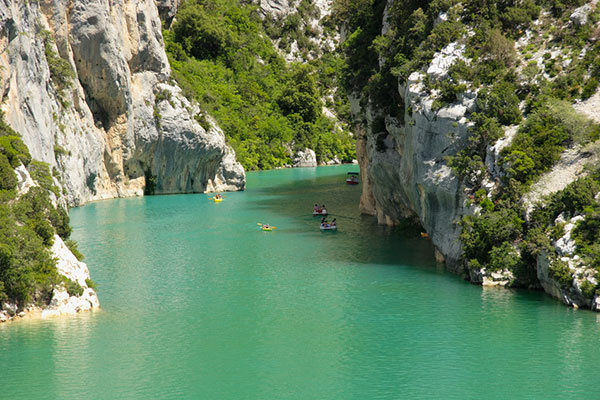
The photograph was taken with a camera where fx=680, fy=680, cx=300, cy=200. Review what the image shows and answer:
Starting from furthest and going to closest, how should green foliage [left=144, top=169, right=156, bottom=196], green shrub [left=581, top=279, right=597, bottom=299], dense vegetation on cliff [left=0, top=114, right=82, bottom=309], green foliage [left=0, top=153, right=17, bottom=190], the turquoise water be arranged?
1. green foliage [left=144, top=169, right=156, bottom=196]
2. green foliage [left=0, top=153, right=17, bottom=190]
3. green shrub [left=581, top=279, right=597, bottom=299]
4. dense vegetation on cliff [left=0, top=114, right=82, bottom=309]
5. the turquoise water

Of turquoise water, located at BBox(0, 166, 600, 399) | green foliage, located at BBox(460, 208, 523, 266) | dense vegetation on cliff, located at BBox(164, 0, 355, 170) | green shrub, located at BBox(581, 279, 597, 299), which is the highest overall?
dense vegetation on cliff, located at BBox(164, 0, 355, 170)

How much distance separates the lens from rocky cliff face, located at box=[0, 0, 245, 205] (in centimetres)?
6291

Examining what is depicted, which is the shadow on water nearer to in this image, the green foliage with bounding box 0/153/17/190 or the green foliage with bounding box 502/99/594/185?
the green foliage with bounding box 502/99/594/185

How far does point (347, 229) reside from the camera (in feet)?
190

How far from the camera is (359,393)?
23.6 m

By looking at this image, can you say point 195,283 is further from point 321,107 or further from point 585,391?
point 321,107

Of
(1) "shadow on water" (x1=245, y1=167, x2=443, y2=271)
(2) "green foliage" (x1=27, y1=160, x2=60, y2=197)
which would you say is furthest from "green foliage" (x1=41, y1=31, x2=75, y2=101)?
(2) "green foliage" (x1=27, y1=160, x2=60, y2=197)

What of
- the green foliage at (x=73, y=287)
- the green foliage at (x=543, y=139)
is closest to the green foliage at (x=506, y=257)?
the green foliage at (x=543, y=139)

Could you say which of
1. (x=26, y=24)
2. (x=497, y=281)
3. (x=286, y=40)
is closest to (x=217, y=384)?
(x=497, y=281)

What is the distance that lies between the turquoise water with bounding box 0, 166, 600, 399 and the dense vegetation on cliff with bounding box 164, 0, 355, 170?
79587 mm

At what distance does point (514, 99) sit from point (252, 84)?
104 meters

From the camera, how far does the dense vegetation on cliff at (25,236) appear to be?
95.3ft

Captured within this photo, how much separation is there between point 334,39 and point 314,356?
14585 cm

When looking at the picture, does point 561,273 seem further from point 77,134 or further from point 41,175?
point 77,134
